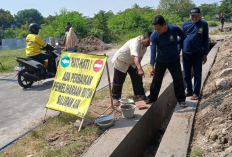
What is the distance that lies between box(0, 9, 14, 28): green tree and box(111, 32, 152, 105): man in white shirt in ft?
224

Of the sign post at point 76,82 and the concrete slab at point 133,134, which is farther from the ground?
the sign post at point 76,82

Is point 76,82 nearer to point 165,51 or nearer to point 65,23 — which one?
point 165,51

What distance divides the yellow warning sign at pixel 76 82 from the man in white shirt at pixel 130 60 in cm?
57

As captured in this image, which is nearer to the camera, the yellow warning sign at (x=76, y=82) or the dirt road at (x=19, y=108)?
the yellow warning sign at (x=76, y=82)

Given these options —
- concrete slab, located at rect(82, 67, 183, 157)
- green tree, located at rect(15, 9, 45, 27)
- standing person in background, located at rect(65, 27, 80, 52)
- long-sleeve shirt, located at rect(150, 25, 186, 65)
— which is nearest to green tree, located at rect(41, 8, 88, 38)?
standing person in background, located at rect(65, 27, 80, 52)

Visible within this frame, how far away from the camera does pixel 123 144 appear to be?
10.1 feet

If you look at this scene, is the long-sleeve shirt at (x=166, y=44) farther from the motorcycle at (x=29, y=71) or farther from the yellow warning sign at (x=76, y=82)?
the motorcycle at (x=29, y=71)

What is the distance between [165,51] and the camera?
3850 mm

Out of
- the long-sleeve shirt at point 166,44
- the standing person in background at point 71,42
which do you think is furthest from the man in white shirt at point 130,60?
the standing person in background at point 71,42

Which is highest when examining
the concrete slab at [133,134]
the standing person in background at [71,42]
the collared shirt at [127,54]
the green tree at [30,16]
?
the green tree at [30,16]

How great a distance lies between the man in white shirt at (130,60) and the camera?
387 centimetres

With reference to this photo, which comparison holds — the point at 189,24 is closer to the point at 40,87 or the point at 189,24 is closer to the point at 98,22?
the point at 40,87

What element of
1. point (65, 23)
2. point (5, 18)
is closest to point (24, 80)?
point (65, 23)

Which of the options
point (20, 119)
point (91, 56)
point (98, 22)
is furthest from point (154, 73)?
point (98, 22)
